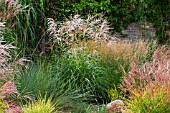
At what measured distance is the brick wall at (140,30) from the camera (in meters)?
8.17

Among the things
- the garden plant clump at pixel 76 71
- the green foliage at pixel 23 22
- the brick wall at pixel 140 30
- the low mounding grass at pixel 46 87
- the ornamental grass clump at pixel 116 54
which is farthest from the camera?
the brick wall at pixel 140 30

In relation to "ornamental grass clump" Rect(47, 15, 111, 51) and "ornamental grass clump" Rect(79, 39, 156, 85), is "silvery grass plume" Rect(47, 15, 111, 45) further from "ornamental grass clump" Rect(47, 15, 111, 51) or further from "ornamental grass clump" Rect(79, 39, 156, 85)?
"ornamental grass clump" Rect(79, 39, 156, 85)

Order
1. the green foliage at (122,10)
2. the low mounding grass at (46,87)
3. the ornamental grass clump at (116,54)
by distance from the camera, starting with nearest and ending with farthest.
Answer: the low mounding grass at (46,87) < the ornamental grass clump at (116,54) < the green foliage at (122,10)

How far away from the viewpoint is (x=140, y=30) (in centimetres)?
824

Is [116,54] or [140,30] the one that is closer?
[116,54]

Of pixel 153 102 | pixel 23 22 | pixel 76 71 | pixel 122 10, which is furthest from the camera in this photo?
pixel 122 10

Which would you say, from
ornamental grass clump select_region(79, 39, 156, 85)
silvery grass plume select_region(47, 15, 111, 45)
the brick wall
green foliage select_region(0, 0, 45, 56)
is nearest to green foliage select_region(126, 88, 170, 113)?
ornamental grass clump select_region(79, 39, 156, 85)

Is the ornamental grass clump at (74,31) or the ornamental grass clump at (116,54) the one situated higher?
the ornamental grass clump at (74,31)

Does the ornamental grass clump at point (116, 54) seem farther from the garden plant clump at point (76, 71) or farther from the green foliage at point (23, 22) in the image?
the green foliage at point (23, 22)

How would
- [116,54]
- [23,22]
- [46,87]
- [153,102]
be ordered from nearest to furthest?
[153,102], [46,87], [116,54], [23,22]

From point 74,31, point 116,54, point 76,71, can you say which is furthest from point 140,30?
point 76,71

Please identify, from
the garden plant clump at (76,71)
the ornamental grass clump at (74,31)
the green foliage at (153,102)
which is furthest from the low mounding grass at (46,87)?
the green foliage at (153,102)

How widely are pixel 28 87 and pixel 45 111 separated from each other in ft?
2.75

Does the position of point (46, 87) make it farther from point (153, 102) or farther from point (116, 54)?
point (153, 102)
